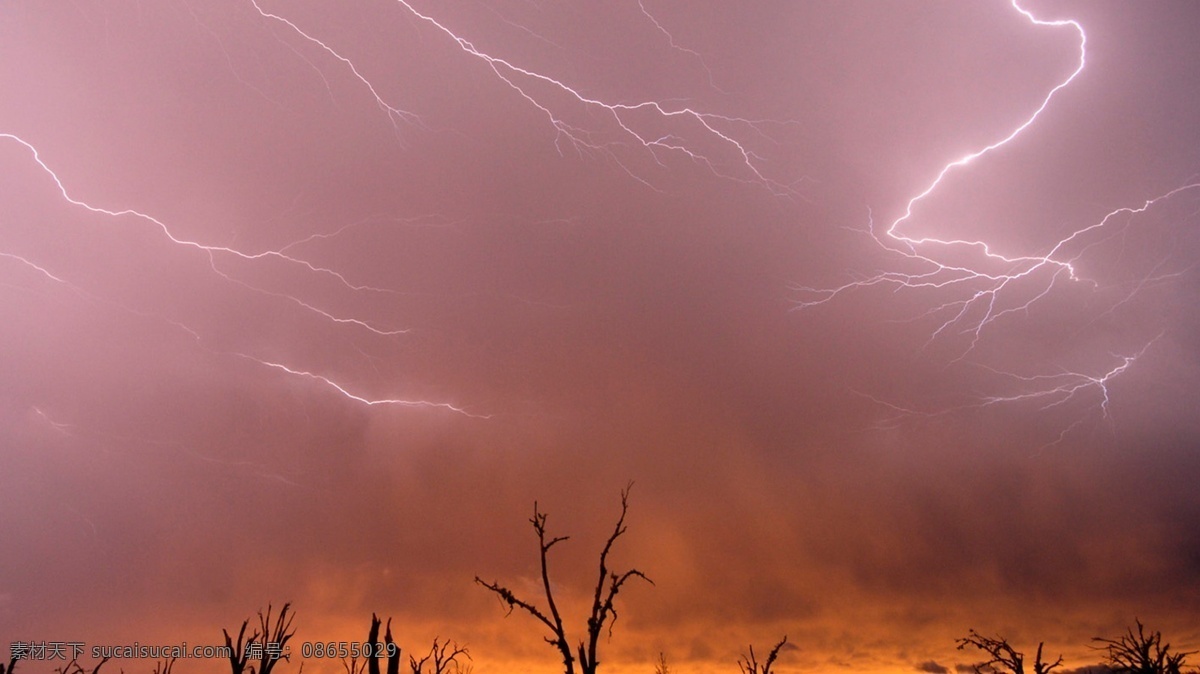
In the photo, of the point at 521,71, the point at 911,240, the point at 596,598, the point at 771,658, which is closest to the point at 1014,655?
the point at 771,658

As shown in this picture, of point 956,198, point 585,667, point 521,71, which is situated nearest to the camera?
point 585,667

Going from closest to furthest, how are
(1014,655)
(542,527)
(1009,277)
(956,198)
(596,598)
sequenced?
(596,598), (542,527), (1014,655), (956,198), (1009,277)

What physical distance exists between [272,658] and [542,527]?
124 inches

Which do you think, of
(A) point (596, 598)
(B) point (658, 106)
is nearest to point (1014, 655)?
(A) point (596, 598)

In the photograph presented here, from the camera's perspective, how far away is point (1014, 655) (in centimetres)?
1334

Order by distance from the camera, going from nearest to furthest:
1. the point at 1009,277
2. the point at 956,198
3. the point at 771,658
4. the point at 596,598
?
the point at 596,598
the point at 771,658
the point at 956,198
the point at 1009,277

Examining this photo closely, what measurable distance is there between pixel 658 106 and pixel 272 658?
17.3 metres

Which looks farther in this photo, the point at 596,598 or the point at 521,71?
the point at 521,71

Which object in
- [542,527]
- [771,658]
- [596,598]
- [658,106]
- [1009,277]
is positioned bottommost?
[771,658]

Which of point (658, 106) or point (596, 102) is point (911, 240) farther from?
point (596, 102)

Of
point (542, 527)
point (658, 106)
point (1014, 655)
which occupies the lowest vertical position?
point (1014, 655)

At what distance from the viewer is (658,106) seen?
19.3 metres

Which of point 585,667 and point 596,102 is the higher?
point 596,102

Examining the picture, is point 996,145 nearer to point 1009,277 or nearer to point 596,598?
point 1009,277
